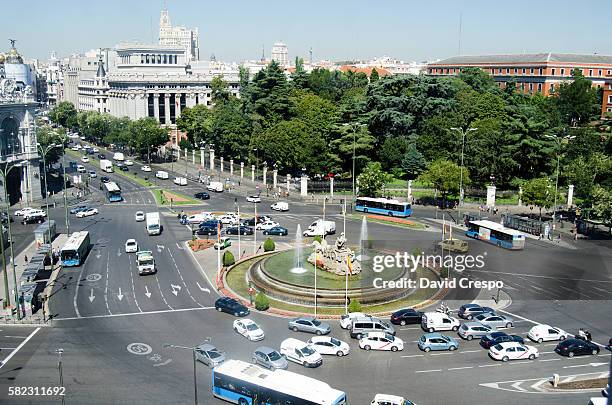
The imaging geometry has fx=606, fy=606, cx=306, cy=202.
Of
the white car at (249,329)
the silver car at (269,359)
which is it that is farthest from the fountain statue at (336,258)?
the silver car at (269,359)

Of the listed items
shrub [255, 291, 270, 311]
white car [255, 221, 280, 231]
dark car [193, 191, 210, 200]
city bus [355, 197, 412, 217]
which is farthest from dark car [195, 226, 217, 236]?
shrub [255, 291, 270, 311]

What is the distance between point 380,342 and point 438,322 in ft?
18.5

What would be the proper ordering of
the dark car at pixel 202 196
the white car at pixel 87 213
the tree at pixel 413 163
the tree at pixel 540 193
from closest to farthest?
the tree at pixel 540 193 < the white car at pixel 87 213 < the dark car at pixel 202 196 < the tree at pixel 413 163

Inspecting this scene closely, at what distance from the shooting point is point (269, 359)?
1499 inches

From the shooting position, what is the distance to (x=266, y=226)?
248 ft

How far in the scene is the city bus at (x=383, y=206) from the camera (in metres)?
83.9

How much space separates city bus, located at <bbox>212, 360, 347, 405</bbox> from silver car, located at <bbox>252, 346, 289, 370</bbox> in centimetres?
338

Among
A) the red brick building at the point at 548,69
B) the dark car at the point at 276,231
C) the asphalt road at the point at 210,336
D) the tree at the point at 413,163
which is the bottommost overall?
the asphalt road at the point at 210,336

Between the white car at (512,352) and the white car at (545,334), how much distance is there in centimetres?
258

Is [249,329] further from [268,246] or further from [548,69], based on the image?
[548,69]

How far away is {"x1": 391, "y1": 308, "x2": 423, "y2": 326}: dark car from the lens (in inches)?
1817

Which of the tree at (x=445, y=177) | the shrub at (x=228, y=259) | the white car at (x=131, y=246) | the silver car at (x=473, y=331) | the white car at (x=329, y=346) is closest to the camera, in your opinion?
the white car at (x=329, y=346)

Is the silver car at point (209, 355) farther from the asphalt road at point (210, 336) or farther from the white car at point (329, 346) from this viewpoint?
the white car at point (329, 346)

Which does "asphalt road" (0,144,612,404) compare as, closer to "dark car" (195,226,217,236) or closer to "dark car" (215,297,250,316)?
"dark car" (215,297,250,316)
